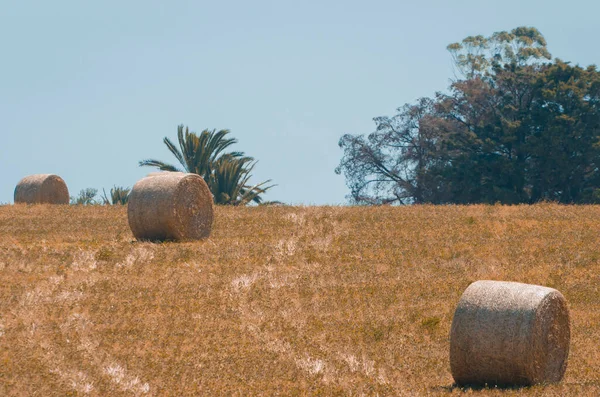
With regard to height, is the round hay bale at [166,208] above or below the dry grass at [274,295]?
above

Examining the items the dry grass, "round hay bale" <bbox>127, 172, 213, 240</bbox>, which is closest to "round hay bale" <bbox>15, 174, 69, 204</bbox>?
the dry grass

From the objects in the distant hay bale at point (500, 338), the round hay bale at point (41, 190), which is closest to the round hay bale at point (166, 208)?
the round hay bale at point (41, 190)

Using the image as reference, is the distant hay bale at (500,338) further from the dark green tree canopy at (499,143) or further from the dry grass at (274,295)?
the dark green tree canopy at (499,143)

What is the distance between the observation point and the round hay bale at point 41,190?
147ft

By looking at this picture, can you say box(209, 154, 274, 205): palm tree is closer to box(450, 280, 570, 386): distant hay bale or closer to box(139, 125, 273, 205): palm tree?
box(139, 125, 273, 205): palm tree

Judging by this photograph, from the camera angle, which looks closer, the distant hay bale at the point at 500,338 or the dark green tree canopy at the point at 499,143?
the distant hay bale at the point at 500,338

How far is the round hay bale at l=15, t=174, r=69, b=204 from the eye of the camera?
44875 mm

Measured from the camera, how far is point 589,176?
60.0 m

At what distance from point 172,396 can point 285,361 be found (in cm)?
366

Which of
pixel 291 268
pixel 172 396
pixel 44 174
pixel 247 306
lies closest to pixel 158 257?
pixel 291 268

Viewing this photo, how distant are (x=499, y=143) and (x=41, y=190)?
3061 centimetres

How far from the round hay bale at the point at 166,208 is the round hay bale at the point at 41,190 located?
44.4 ft

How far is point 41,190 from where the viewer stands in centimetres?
4491

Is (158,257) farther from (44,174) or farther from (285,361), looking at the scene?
(44,174)
